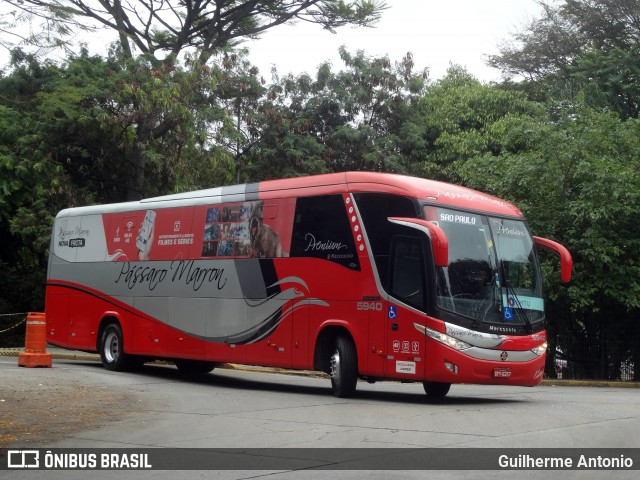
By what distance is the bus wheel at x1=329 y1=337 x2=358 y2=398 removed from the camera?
51.5ft

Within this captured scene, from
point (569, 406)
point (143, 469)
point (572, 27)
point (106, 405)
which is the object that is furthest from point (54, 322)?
point (572, 27)

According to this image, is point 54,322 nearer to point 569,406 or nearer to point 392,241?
point 392,241

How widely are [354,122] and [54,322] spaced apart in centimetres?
1558

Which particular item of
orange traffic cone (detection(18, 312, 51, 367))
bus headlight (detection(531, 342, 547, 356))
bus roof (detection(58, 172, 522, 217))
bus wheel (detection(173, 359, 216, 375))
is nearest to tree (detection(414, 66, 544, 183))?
bus wheel (detection(173, 359, 216, 375))

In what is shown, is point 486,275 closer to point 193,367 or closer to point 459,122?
point 193,367

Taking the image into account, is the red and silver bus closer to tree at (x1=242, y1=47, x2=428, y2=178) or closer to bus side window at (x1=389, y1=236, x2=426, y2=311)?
bus side window at (x1=389, y1=236, x2=426, y2=311)

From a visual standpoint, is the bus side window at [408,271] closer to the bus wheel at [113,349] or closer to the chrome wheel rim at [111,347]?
the bus wheel at [113,349]

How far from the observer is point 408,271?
15.1 m

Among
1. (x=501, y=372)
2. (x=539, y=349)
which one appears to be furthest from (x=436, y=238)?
(x=539, y=349)

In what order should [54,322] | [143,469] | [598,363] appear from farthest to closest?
[598,363], [54,322], [143,469]

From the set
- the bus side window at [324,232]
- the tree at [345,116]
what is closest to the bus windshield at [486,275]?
the bus side window at [324,232]

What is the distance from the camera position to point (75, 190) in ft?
96.8

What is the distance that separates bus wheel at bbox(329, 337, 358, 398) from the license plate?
2292 millimetres

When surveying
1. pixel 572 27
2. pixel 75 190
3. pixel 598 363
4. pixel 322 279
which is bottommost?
pixel 598 363
